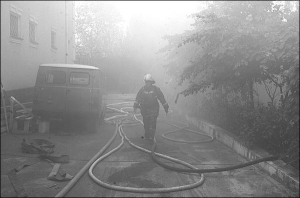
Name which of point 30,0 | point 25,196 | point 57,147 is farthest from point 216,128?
point 30,0

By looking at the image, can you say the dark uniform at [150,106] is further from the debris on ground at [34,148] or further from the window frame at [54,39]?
the window frame at [54,39]

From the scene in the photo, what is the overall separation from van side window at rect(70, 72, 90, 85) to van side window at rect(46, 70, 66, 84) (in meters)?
0.25

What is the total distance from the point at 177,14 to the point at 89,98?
22677mm

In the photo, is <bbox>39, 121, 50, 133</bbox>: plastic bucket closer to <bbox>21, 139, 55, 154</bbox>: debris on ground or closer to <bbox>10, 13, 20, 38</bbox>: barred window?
<bbox>21, 139, 55, 154</bbox>: debris on ground

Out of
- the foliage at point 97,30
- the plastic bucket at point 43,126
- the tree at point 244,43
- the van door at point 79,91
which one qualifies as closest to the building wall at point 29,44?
the plastic bucket at point 43,126

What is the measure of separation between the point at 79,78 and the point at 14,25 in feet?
13.3

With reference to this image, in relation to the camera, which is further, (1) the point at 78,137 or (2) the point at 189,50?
(2) the point at 189,50

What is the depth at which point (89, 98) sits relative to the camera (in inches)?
384

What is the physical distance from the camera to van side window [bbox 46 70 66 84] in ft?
31.8

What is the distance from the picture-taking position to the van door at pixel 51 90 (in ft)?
31.1

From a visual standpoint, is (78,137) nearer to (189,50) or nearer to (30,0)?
(189,50)

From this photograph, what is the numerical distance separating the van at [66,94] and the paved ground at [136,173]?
3.70 ft

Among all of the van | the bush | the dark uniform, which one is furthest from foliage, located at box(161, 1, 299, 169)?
the van

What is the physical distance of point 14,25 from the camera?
39.4 ft
